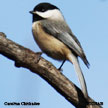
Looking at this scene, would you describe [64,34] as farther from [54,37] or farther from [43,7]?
[43,7]

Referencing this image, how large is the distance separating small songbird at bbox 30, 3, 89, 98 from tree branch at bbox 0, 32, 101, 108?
210mm

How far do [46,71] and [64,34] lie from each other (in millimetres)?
734

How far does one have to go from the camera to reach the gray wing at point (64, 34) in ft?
8.81

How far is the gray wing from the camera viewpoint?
2.68 meters

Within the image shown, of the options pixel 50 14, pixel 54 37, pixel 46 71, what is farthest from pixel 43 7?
pixel 46 71

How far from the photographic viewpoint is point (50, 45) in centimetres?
293

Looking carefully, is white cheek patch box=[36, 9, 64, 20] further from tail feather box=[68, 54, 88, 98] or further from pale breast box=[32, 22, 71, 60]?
tail feather box=[68, 54, 88, 98]

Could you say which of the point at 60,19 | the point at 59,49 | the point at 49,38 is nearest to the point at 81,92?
the point at 59,49

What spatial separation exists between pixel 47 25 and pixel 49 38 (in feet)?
0.71

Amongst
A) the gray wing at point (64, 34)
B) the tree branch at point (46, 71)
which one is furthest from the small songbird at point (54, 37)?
the tree branch at point (46, 71)

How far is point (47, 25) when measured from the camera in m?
3.05

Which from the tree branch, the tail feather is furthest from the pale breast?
the tree branch

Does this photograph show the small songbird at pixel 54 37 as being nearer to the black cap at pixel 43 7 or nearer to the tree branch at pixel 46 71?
the black cap at pixel 43 7

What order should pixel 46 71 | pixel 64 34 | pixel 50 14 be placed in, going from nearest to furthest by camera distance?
pixel 46 71 < pixel 64 34 < pixel 50 14
